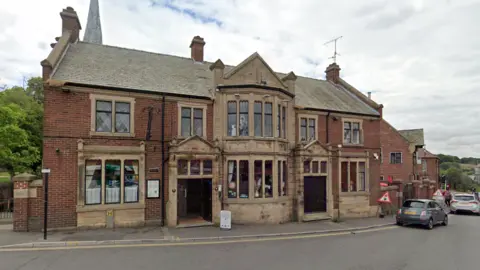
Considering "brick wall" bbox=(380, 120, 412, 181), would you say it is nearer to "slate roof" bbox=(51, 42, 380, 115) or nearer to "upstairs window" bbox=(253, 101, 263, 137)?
"slate roof" bbox=(51, 42, 380, 115)

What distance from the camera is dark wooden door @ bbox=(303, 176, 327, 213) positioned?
18.2 meters

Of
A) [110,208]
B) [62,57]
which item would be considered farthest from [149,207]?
[62,57]

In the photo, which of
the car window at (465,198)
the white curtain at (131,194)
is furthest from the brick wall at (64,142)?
the car window at (465,198)

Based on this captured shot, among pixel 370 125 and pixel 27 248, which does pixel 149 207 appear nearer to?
pixel 27 248

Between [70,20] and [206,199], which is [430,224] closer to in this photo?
[206,199]

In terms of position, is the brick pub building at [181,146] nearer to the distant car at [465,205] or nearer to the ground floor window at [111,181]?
the ground floor window at [111,181]

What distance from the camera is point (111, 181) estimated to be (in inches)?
531

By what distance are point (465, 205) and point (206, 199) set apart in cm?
2150

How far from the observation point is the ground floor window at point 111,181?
1309 centimetres

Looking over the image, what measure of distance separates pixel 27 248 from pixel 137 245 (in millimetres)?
3547

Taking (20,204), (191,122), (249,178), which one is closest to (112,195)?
(20,204)

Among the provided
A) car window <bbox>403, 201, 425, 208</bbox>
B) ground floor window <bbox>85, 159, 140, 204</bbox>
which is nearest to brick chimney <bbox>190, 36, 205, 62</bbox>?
ground floor window <bbox>85, 159, 140, 204</bbox>

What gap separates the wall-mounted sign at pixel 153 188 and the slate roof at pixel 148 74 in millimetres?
4343

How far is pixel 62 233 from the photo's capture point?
1199cm
